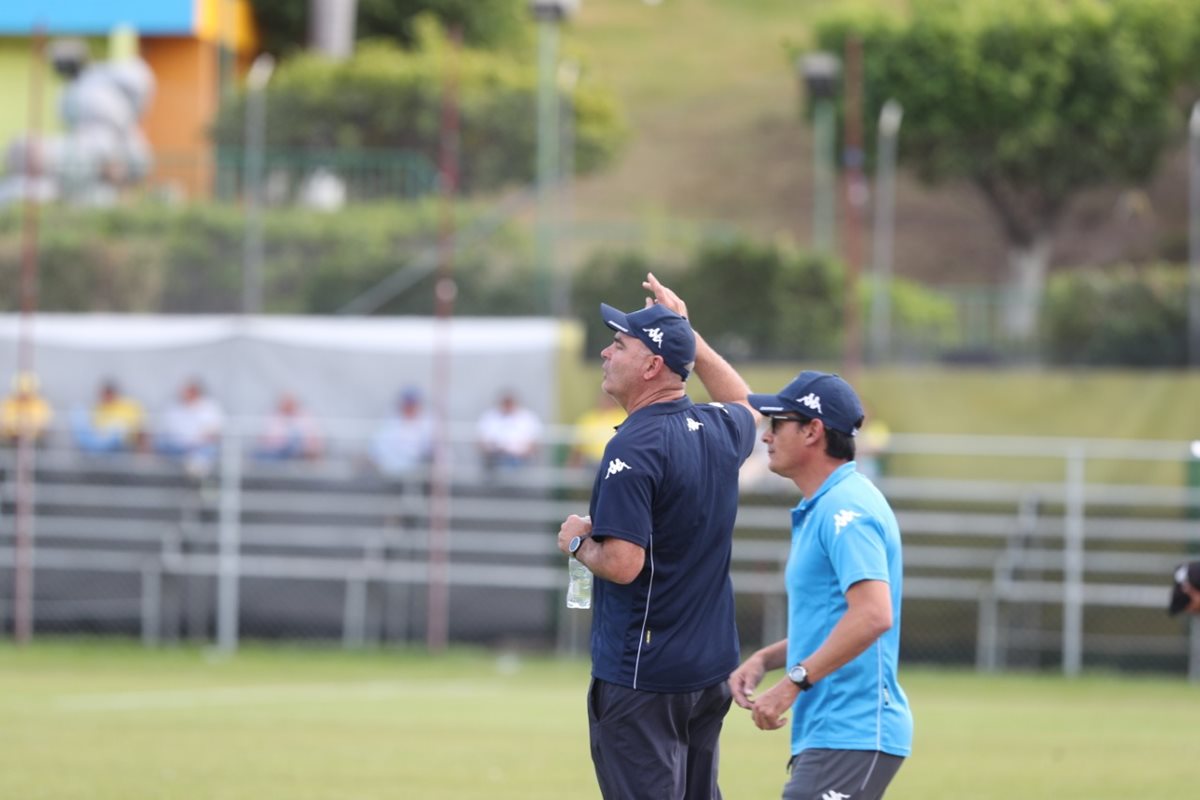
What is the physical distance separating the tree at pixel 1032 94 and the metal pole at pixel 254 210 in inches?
997

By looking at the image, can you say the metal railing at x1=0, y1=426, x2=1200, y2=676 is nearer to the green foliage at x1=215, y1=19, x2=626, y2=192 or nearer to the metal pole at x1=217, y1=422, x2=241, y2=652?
the metal pole at x1=217, y1=422, x2=241, y2=652

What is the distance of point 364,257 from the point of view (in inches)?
830

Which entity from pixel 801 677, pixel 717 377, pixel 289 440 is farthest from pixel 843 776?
pixel 289 440

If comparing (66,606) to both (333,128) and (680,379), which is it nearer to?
(333,128)

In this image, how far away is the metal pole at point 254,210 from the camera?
20.7 metres

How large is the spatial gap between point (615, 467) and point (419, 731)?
7.32 m

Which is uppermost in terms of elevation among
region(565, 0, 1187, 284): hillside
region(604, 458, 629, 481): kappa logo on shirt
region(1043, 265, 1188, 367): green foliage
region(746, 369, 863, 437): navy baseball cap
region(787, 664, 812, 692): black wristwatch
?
region(565, 0, 1187, 284): hillside

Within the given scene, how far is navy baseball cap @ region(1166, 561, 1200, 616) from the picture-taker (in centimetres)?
680

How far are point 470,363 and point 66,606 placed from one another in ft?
15.6

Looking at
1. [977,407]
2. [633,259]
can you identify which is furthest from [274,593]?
[977,407]

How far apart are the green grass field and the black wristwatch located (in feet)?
14.7

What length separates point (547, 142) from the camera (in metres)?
21.3

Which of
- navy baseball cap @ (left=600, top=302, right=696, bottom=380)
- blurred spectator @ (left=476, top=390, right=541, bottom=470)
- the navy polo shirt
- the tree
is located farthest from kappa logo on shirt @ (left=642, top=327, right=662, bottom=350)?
the tree

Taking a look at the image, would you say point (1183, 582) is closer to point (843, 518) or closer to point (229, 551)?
point (843, 518)
